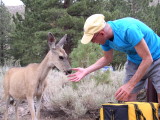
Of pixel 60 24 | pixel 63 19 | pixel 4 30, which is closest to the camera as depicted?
pixel 63 19

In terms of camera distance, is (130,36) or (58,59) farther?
(58,59)

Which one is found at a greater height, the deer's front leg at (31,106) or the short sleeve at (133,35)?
the short sleeve at (133,35)

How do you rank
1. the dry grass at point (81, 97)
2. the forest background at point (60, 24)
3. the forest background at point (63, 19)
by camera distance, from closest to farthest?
the dry grass at point (81, 97) → the forest background at point (60, 24) → the forest background at point (63, 19)

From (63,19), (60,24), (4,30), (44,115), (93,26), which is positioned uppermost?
(4,30)

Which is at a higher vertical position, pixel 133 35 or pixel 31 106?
pixel 133 35

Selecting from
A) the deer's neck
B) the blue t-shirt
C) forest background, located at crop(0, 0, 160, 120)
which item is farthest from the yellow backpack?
forest background, located at crop(0, 0, 160, 120)

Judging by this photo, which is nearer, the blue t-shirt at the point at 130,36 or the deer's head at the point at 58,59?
the blue t-shirt at the point at 130,36

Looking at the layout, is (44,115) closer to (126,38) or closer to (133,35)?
(126,38)

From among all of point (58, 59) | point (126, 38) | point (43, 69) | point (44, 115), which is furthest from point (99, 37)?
point (44, 115)

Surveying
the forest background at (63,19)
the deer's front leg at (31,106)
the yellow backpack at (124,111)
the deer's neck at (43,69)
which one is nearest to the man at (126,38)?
the yellow backpack at (124,111)

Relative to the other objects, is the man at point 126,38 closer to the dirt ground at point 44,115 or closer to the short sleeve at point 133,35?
the short sleeve at point 133,35

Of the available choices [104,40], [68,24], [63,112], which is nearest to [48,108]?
[63,112]

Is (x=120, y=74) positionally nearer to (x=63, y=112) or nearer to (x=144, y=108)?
(x=63, y=112)

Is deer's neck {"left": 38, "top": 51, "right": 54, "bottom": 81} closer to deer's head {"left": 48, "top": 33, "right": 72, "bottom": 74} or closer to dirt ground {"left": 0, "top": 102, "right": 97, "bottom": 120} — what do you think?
deer's head {"left": 48, "top": 33, "right": 72, "bottom": 74}
